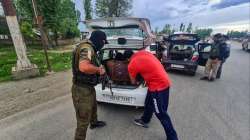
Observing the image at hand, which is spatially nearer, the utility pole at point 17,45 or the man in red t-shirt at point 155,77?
the man in red t-shirt at point 155,77

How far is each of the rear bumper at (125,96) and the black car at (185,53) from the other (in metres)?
4.44

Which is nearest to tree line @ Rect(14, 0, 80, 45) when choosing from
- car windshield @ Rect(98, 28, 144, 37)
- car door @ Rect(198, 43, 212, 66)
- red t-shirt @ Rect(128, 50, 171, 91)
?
car windshield @ Rect(98, 28, 144, 37)

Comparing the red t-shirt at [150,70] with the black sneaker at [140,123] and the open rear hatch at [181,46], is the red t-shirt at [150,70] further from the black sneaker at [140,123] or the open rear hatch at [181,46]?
the open rear hatch at [181,46]

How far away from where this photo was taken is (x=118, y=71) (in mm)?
3910

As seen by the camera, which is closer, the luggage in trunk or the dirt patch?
the luggage in trunk

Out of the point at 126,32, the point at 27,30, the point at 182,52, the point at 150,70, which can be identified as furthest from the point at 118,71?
the point at 27,30

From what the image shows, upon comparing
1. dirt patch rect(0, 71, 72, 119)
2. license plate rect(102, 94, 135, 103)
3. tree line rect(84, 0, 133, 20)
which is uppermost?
tree line rect(84, 0, 133, 20)

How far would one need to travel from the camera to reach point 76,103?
2.50 metres

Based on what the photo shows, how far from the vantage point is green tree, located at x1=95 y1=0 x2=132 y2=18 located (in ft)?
96.2

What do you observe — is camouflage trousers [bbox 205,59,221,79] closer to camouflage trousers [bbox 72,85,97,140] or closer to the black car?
the black car

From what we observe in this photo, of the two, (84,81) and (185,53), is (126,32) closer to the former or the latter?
(84,81)

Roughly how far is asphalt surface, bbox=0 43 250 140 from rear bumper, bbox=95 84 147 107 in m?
0.42

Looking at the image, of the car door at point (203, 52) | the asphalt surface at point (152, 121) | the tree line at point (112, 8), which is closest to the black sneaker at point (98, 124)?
the asphalt surface at point (152, 121)

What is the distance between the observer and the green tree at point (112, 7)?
29334 mm
